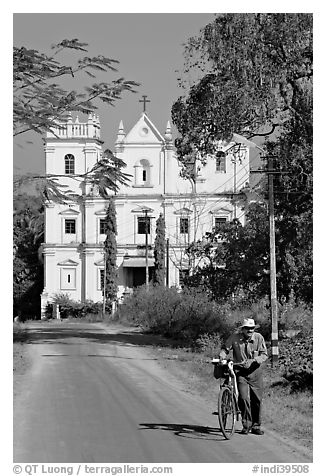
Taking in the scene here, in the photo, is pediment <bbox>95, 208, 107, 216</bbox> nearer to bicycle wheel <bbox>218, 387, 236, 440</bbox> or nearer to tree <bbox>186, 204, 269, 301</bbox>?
tree <bbox>186, 204, 269, 301</bbox>

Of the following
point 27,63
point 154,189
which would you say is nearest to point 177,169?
point 154,189

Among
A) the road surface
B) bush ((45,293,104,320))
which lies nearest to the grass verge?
the road surface

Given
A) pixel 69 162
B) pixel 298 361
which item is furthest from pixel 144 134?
pixel 298 361

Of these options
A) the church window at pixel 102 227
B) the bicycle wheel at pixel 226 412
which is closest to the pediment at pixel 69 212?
the church window at pixel 102 227

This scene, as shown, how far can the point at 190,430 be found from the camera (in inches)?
532

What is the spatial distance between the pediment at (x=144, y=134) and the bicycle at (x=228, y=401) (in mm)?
45549

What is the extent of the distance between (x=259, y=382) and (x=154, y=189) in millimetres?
50344

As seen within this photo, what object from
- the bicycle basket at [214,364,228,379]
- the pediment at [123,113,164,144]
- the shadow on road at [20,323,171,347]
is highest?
the pediment at [123,113,164,144]

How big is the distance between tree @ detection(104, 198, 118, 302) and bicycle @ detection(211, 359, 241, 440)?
46.6 metres

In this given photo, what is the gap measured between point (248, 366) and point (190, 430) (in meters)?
1.16

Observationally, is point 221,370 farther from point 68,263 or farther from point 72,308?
point 68,263

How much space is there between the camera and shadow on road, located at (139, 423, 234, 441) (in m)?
13.1

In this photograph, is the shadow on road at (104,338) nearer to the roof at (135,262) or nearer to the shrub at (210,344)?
the shrub at (210,344)
